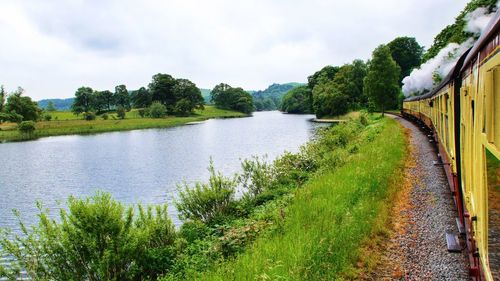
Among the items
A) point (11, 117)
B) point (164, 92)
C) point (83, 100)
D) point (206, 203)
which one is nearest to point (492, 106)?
point (206, 203)

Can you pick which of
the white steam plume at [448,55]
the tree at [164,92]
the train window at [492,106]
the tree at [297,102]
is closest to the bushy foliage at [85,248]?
the train window at [492,106]

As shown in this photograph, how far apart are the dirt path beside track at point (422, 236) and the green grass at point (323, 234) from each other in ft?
1.35

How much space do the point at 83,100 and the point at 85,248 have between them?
134m

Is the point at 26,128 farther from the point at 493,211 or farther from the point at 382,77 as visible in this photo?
the point at 493,211

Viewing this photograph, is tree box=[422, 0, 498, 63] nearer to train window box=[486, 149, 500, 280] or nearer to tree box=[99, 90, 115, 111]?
train window box=[486, 149, 500, 280]

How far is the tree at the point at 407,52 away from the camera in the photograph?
74625 mm

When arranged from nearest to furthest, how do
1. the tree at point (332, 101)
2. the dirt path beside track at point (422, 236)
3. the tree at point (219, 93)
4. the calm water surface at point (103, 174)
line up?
the dirt path beside track at point (422, 236) < the calm water surface at point (103, 174) < the tree at point (332, 101) < the tree at point (219, 93)

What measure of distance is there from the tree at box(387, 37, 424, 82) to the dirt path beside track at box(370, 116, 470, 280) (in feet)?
237

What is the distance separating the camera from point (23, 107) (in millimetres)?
82000

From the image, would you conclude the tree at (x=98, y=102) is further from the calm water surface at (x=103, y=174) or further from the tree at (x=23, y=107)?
the calm water surface at (x=103, y=174)

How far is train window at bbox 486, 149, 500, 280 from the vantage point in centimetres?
291

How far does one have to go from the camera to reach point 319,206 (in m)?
8.13

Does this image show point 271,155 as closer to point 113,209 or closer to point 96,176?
point 96,176

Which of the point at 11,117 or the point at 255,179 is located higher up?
the point at 11,117
